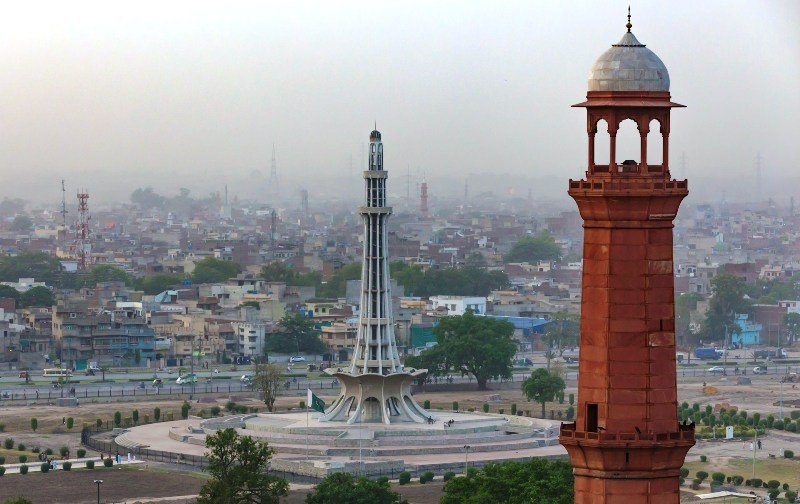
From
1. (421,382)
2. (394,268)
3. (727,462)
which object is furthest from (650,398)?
(394,268)

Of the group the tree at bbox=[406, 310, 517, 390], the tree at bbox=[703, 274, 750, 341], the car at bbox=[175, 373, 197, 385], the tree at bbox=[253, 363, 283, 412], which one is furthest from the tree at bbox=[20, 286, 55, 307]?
the tree at bbox=[253, 363, 283, 412]

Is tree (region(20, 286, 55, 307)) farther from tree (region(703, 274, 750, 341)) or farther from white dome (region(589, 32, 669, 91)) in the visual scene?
white dome (region(589, 32, 669, 91))

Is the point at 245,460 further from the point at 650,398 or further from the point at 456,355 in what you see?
the point at 456,355

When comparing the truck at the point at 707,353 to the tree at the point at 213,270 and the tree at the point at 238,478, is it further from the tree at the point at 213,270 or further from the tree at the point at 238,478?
the tree at the point at 238,478

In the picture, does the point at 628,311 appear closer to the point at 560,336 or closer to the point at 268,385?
the point at 268,385

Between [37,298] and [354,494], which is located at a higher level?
[37,298]

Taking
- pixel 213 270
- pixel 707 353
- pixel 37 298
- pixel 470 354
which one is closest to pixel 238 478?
pixel 470 354
